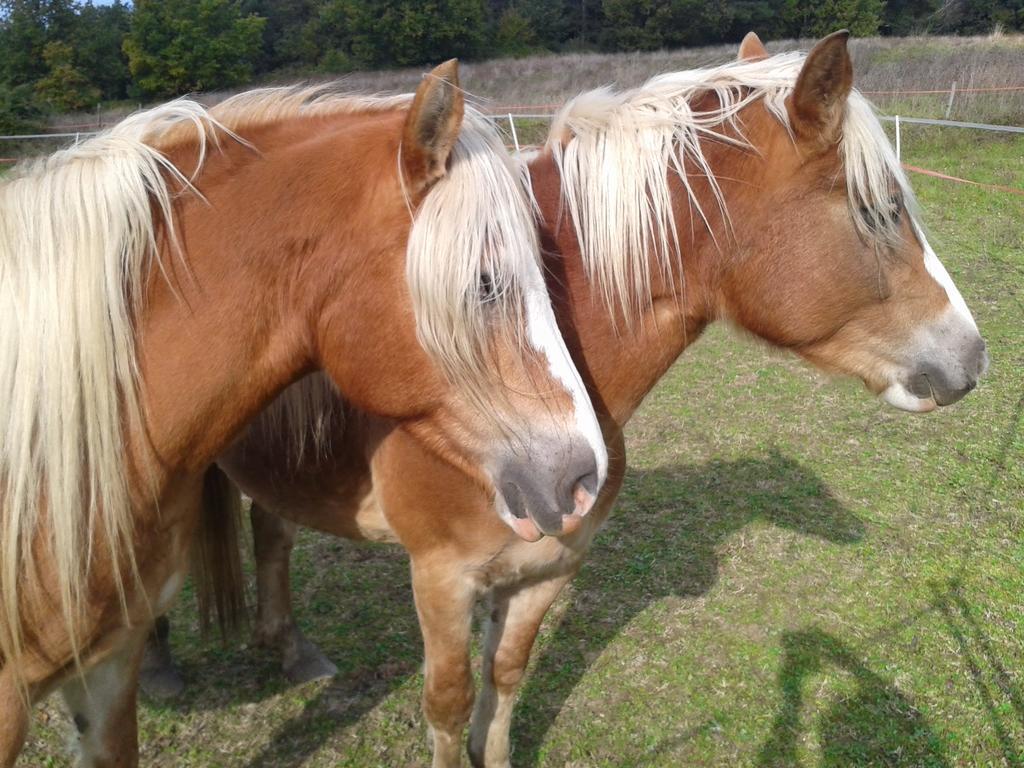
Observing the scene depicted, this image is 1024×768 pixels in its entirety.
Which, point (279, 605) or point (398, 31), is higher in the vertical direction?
point (398, 31)

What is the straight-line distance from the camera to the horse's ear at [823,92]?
1.69 m

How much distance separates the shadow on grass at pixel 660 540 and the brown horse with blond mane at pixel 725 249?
1249 millimetres

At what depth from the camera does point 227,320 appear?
1.38 metres

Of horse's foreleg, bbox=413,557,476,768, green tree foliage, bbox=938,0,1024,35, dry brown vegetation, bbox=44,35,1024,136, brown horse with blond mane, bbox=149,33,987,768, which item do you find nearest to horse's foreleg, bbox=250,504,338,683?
horse's foreleg, bbox=413,557,476,768

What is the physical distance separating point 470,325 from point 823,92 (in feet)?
3.69

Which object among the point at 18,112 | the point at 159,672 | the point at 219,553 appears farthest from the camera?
the point at 18,112

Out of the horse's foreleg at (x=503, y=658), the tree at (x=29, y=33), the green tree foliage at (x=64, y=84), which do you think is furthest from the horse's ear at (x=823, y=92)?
the tree at (x=29, y=33)

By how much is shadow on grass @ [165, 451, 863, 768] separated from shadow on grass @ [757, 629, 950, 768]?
0.38 m

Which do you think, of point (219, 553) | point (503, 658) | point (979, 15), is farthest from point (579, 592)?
point (979, 15)

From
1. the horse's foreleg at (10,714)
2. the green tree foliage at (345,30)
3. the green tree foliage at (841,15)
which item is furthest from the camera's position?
the green tree foliage at (841,15)

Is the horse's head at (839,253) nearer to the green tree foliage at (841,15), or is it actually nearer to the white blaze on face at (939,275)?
the white blaze on face at (939,275)

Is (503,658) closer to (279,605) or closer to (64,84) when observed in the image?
(279,605)

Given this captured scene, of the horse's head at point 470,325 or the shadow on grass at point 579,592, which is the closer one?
the horse's head at point 470,325

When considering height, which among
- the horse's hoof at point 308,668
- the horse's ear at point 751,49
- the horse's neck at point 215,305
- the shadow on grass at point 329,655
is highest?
the horse's ear at point 751,49
